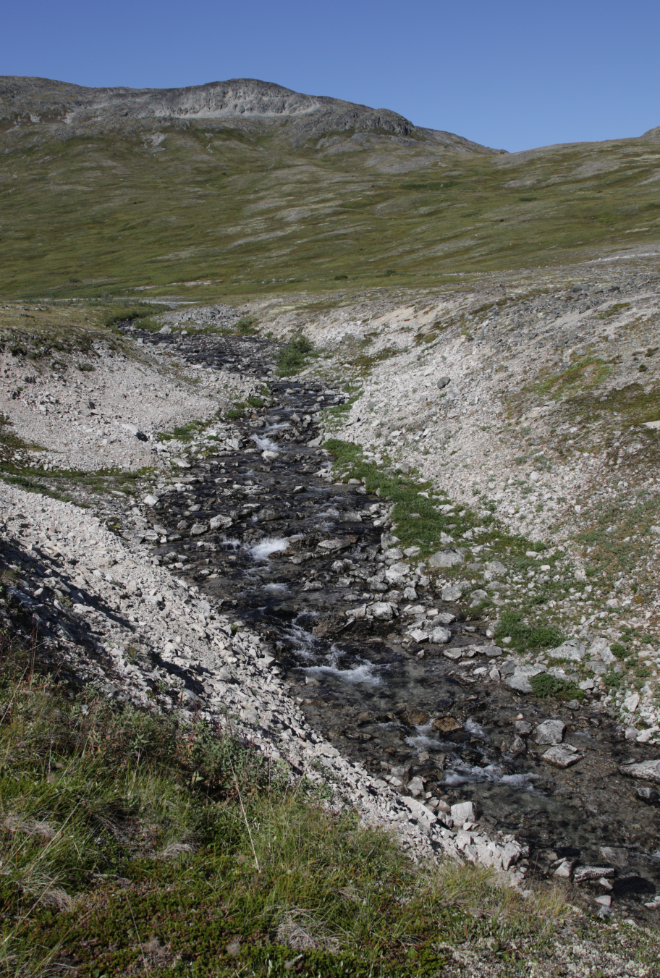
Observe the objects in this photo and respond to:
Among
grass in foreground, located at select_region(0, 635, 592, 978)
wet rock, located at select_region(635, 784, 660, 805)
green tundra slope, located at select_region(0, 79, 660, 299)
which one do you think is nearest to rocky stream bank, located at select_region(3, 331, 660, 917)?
wet rock, located at select_region(635, 784, 660, 805)

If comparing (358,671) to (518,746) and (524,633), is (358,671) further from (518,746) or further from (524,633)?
(524,633)

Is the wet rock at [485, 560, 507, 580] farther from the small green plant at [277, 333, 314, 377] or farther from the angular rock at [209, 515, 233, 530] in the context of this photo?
the small green plant at [277, 333, 314, 377]

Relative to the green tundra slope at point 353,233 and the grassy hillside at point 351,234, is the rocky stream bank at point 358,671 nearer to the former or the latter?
the green tundra slope at point 353,233

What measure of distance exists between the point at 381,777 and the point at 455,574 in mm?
7447

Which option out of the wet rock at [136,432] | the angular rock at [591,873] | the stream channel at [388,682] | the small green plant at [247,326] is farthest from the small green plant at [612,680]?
the small green plant at [247,326]

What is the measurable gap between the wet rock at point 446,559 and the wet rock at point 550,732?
19.6ft

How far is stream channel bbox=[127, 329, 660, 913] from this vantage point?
367 inches

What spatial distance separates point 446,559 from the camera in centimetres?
1700

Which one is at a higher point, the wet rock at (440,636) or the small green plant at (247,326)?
the small green plant at (247,326)

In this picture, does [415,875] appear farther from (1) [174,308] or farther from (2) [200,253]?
(2) [200,253]

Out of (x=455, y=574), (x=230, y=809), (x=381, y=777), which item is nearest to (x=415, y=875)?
(x=230, y=809)

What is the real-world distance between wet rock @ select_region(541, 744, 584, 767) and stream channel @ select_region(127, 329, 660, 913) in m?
0.13

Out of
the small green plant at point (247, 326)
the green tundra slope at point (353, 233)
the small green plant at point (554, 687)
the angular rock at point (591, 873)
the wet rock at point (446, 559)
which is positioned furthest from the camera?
the green tundra slope at point (353, 233)

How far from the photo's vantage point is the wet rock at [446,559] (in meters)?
16.8
